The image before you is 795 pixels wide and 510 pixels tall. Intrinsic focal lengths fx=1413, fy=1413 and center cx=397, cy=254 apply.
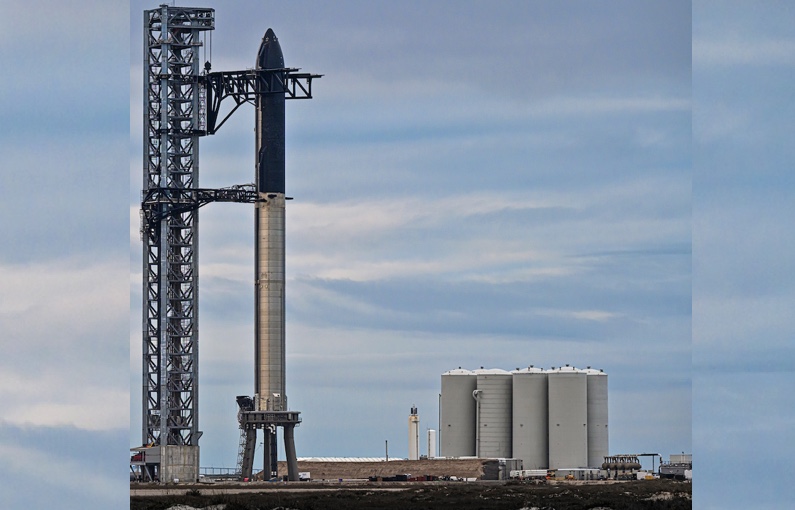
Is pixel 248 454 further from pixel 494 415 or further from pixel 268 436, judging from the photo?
pixel 494 415

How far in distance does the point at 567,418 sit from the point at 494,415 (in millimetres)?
4037

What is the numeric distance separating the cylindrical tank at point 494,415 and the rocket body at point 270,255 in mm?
12552

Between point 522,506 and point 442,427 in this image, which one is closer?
point 522,506

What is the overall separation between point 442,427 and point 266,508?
28.2 metres

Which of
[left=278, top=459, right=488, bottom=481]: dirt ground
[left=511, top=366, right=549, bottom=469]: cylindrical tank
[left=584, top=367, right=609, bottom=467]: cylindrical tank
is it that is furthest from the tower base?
[left=584, top=367, right=609, bottom=467]: cylindrical tank

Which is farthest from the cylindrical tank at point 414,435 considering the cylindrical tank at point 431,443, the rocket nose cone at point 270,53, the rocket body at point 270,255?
the rocket nose cone at point 270,53

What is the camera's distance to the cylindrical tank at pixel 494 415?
74.4m

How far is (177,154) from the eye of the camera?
220ft

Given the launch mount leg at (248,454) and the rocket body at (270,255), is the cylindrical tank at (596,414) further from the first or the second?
the launch mount leg at (248,454)

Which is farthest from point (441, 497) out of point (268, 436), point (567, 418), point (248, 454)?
point (567, 418)

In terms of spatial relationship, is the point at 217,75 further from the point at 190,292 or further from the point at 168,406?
the point at 168,406

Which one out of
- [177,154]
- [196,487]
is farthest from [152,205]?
[196,487]

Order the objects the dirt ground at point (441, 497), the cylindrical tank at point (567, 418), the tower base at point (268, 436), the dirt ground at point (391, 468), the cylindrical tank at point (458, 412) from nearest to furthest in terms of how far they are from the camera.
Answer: the dirt ground at point (441, 497)
the tower base at point (268, 436)
the dirt ground at point (391, 468)
the cylindrical tank at point (567, 418)
the cylindrical tank at point (458, 412)

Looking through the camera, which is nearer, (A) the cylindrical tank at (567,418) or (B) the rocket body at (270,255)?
(B) the rocket body at (270,255)
